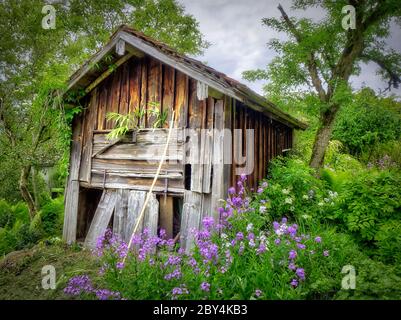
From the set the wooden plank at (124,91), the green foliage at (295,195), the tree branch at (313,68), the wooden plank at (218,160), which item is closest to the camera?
the wooden plank at (218,160)

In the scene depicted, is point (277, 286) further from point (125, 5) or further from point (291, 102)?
point (125, 5)

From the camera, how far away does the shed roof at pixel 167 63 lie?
195 inches

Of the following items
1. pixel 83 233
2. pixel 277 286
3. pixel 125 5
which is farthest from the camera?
pixel 125 5

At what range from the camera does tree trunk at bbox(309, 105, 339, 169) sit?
27.6ft

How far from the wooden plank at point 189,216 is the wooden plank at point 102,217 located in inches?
81.3

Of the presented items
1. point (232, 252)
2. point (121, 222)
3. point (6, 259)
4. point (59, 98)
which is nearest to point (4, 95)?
point (59, 98)

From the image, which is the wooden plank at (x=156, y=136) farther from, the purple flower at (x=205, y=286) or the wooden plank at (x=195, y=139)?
the purple flower at (x=205, y=286)

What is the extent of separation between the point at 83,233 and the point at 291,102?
6.89 metres

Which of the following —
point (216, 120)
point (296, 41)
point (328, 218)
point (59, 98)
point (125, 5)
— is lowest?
point (328, 218)

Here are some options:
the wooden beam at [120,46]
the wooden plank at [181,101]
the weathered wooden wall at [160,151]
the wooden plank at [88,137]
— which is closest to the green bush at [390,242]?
the weathered wooden wall at [160,151]

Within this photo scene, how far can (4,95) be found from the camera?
36.3 feet

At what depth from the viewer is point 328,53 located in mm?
8656

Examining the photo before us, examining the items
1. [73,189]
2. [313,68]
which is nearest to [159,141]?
[73,189]

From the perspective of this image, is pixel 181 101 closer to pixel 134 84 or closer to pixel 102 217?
pixel 134 84
